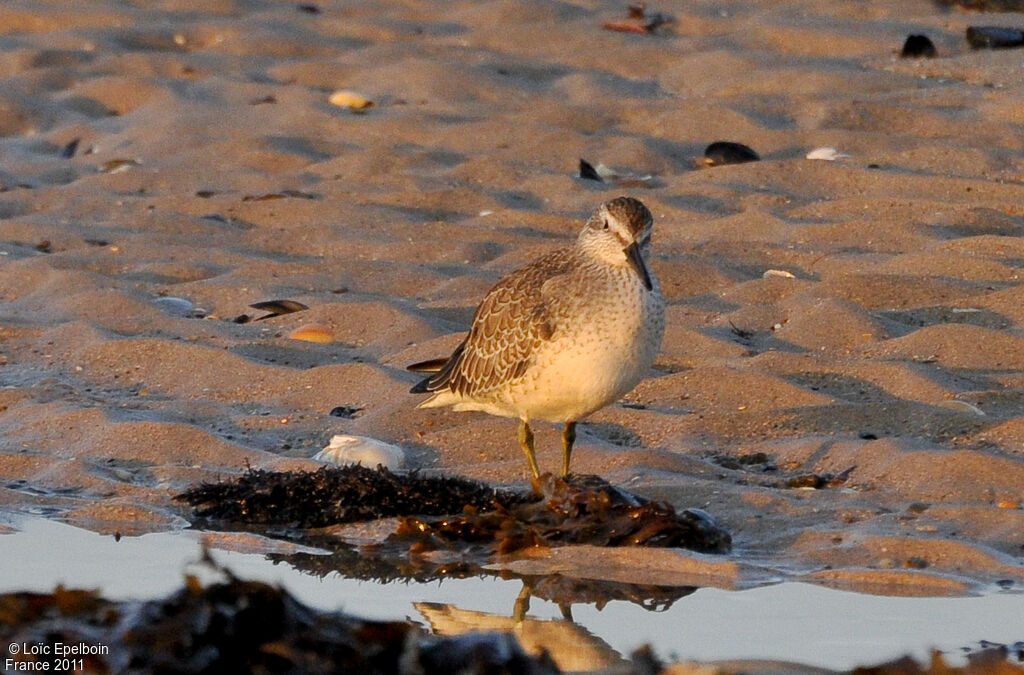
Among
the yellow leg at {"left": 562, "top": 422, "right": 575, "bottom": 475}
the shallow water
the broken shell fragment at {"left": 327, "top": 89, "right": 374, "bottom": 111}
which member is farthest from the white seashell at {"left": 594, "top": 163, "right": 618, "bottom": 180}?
the shallow water

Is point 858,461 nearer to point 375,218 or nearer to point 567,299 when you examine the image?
point 567,299

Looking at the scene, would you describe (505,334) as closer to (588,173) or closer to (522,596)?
(522,596)

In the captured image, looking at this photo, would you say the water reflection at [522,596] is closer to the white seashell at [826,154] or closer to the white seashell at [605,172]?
the white seashell at [605,172]

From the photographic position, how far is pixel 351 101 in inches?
456

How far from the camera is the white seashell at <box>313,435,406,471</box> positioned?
6.43 m

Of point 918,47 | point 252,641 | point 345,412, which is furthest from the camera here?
point 918,47

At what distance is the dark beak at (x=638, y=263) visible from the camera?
20.5 ft

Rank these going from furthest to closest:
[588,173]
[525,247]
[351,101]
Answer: [351,101] → [588,173] → [525,247]

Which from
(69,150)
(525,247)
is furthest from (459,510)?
(69,150)

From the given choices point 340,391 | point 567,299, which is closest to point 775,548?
point 567,299

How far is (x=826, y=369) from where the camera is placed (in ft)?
23.8

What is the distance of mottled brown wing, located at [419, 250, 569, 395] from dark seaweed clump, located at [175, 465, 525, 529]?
0.55m

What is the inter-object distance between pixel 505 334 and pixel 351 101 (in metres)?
5.44

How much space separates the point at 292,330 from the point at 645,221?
7.83 ft
